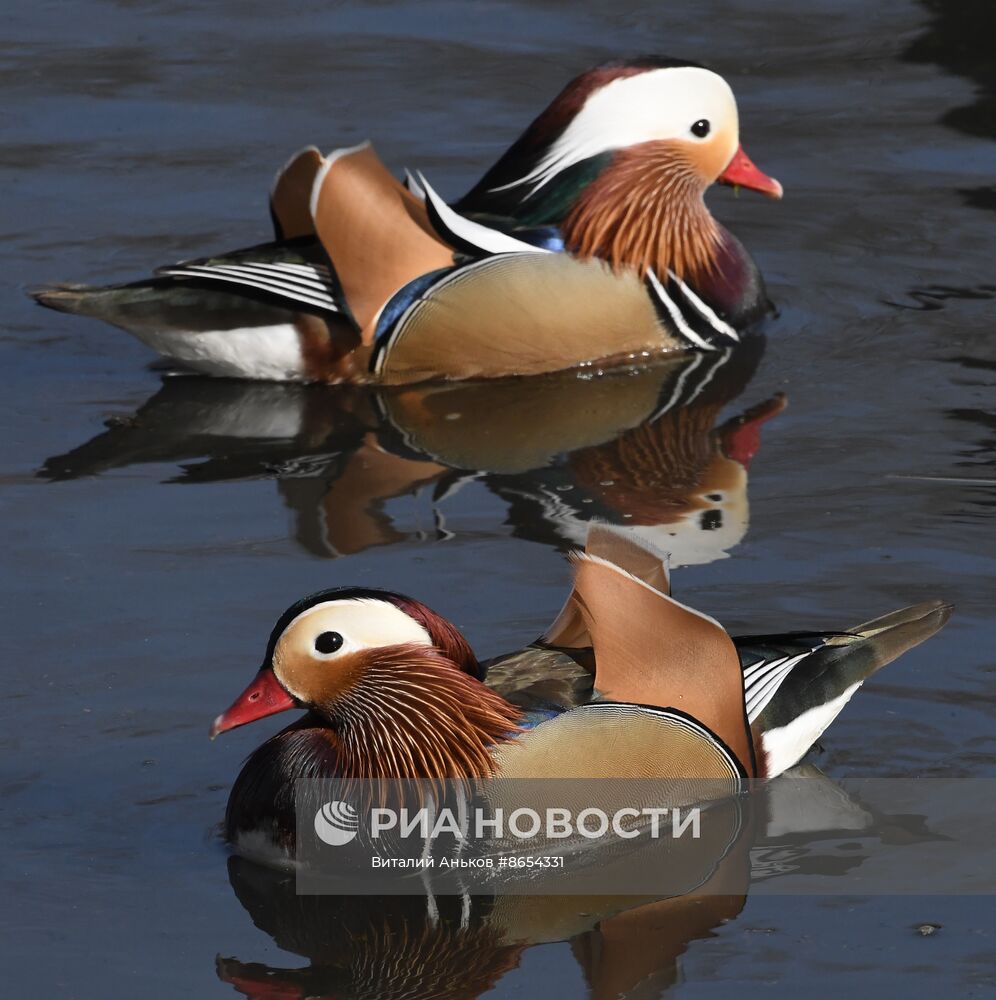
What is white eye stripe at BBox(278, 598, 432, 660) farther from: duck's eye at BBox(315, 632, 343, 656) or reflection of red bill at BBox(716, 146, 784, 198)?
reflection of red bill at BBox(716, 146, 784, 198)

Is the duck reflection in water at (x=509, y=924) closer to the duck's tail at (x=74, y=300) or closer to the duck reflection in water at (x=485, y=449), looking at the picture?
the duck reflection in water at (x=485, y=449)

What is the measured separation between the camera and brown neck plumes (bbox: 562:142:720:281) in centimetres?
888

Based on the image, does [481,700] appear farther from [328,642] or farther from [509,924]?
[509,924]

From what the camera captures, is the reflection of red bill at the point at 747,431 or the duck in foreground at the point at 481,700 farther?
the reflection of red bill at the point at 747,431

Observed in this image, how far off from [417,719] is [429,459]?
2.48m

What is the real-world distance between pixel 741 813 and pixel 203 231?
195 inches

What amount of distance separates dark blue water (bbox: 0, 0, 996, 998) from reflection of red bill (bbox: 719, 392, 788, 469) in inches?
2.3

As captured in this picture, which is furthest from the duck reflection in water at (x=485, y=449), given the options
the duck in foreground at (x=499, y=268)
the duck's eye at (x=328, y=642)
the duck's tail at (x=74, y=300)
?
the duck's eye at (x=328, y=642)

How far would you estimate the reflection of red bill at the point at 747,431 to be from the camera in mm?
7910

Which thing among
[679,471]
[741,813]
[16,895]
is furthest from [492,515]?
[16,895]

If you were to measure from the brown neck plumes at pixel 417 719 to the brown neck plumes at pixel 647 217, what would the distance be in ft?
11.8

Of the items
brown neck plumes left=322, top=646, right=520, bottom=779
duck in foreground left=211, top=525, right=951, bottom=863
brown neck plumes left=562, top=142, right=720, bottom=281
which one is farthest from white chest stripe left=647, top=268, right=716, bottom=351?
brown neck plumes left=322, top=646, right=520, bottom=779

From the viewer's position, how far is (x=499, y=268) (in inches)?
335

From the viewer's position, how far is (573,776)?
538 cm
